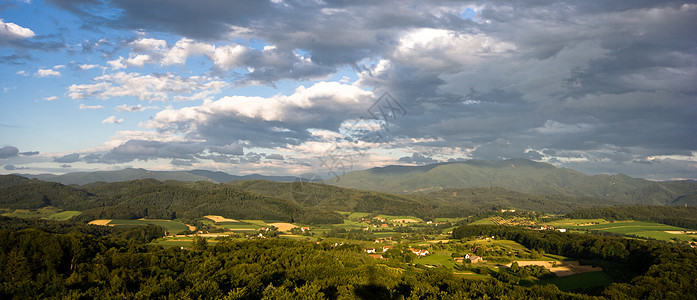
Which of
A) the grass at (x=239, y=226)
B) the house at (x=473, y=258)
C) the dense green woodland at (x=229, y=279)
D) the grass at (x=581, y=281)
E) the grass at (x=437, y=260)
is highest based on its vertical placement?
the dense green woodland at (x=229, y=279)

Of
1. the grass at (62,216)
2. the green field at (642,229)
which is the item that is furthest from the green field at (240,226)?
the green field at (642,229)

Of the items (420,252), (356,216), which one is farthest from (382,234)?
(356,216)

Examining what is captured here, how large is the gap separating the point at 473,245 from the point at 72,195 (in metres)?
199

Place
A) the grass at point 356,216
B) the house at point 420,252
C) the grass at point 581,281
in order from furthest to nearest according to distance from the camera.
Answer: the grass at point 356,216 → the house at point 420,252 → the grass at point 581,281

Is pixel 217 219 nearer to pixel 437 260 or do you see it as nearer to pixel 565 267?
pixel 437 260

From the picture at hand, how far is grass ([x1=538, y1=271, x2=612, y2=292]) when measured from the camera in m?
47.1

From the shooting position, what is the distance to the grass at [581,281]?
47094 millimetres

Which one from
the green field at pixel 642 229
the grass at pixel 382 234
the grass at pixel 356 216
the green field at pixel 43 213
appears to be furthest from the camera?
the grass at pixel 356 216

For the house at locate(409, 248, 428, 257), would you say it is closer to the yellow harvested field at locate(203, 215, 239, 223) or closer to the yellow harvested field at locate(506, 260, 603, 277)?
the yellow harvested field at locate(506, 260, 603, 277)

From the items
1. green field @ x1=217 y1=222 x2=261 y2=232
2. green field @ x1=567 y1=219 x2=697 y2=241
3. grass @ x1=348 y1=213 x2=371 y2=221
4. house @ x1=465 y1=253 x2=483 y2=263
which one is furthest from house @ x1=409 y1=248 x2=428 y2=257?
grass @ x1=348 y1=213 x2=371 y2=221

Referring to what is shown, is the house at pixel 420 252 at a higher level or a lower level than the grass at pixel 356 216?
higher

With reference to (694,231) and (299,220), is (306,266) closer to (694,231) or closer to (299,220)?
(299,220)

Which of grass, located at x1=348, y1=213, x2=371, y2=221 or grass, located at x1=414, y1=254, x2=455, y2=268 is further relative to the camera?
grass, located at x1=348, y1=213, x2=371, y2=221

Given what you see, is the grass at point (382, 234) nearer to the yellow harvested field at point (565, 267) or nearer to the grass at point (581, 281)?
the yellow harvested field at point (565, 267)
